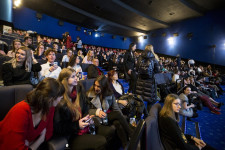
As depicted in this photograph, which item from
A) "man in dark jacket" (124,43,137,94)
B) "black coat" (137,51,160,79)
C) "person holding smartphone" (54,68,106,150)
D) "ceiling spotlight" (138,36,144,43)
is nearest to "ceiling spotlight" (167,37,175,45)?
"ceiling spotlight" (138,36,144,43)

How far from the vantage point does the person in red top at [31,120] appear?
89 cm

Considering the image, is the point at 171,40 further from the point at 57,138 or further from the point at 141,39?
the point at 57,138

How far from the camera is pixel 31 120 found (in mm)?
984

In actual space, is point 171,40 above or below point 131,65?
above

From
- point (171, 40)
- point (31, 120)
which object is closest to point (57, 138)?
point (31, 120)

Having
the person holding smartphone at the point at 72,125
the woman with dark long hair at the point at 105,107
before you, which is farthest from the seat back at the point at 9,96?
the woman with dark long hair at the point at 105,107

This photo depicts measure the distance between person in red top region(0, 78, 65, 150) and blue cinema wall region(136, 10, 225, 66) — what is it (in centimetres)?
1182

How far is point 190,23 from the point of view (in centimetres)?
1090

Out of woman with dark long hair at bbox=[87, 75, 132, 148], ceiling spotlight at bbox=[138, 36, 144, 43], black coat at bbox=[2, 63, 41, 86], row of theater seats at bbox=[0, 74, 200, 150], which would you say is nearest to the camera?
row of theater seats at bbox=[0, 74, 200, 150]

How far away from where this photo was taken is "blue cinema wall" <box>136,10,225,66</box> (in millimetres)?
9058

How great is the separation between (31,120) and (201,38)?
41.4 feet

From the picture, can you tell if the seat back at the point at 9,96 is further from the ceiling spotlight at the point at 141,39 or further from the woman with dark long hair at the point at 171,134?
the ceiling spotlight at the point at 141,39

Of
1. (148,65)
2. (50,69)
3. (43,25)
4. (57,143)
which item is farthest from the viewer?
(43,25)

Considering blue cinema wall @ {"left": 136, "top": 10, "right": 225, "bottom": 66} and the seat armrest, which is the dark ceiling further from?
the seat armrest
